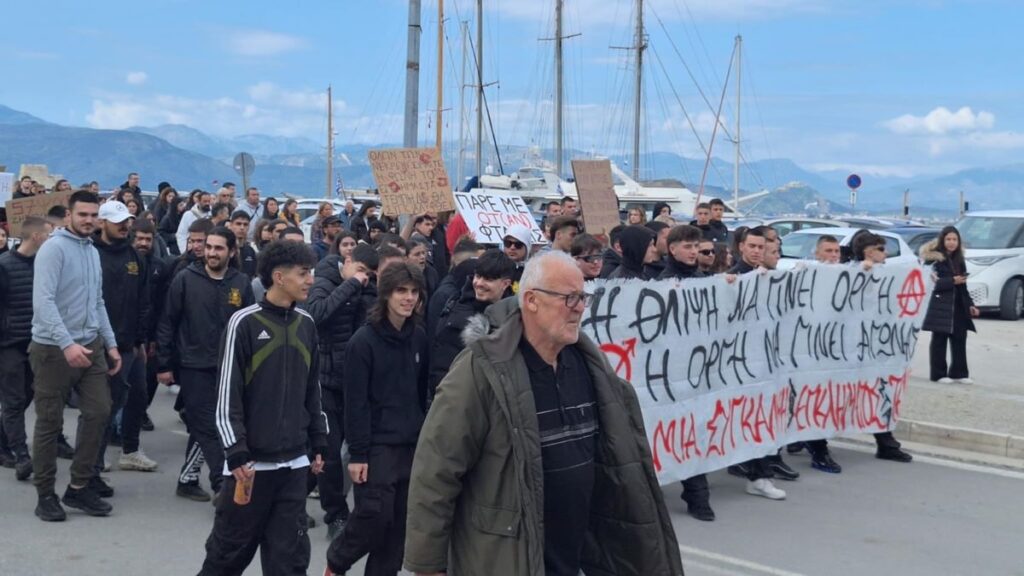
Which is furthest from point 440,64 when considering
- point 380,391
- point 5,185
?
point 380,391

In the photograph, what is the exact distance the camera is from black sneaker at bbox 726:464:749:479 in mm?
8478

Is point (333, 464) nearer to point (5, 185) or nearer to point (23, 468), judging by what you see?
point (23, 468)

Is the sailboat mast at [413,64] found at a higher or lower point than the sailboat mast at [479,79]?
lower

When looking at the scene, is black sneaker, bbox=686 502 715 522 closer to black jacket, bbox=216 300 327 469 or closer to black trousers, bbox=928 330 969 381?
black jacket, bbox=216 300 327 469

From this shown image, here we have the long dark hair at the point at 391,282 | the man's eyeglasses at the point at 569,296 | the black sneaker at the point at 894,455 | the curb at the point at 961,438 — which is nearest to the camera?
the man's eyeglasses at the point at 569,296

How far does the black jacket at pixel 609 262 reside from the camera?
939 centimetres

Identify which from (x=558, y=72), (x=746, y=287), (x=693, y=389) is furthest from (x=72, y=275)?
(x=558, y=72)

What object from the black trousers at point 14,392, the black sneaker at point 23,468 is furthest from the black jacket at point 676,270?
the black sneaker at point 23,468

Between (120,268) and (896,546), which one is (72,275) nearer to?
(120,268)

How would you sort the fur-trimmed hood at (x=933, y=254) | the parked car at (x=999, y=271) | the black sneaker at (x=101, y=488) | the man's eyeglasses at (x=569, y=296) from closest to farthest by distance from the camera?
1. the man's eyeglasses at (x=569, y=296)
2. the black sneaker at (x=101, y=488)
3. the fur-trimmed hood at (x=933, y=254)
4. the parked car at (x=999, y=271)

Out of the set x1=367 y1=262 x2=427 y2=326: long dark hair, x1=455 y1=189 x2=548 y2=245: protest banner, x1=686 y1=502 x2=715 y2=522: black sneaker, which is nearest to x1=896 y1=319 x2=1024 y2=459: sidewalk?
x1=686 y1=502 x2=715 y2=522: black sneaker

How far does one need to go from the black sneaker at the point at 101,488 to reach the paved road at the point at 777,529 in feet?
0.21

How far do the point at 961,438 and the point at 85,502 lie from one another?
23.5ft

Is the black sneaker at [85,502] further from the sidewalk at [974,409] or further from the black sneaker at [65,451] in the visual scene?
the sidewalk at [974,409]
